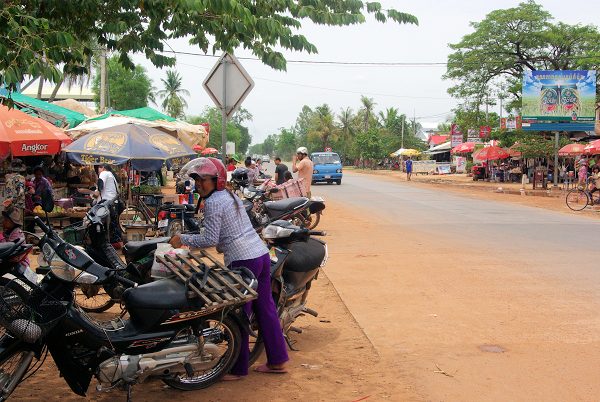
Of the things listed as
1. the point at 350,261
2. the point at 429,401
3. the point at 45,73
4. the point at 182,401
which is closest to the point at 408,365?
the point at 429,401

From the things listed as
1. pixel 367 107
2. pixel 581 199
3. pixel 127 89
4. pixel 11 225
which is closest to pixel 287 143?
pixel 367 107

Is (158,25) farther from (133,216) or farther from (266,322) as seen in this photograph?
(133,216)

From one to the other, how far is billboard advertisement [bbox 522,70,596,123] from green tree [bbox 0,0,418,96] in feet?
88.0

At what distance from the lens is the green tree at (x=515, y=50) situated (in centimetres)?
3319

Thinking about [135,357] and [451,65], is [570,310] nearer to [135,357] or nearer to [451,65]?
[135,357]

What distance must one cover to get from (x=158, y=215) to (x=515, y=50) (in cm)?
2921

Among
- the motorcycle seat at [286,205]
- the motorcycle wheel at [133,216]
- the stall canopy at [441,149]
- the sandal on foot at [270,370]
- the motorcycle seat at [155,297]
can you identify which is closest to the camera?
the motorcycle seat at [155,297]

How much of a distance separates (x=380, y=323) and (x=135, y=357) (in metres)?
3.07

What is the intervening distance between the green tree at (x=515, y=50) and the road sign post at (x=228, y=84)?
94.9 feet

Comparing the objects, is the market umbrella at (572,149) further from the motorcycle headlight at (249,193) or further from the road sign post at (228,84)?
the road sign post at (228,84)

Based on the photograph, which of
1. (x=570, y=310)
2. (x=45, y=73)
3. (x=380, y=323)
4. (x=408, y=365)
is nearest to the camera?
(x=45, y=73)

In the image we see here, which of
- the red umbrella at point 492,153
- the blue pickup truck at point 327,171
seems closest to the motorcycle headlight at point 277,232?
the blue pickup truck at point 327,171

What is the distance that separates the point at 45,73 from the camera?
4.08 meters

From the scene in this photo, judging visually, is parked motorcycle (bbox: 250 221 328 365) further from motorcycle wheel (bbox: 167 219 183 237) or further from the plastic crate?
motorcycle wheel (bbox: 167 219 183 237)
